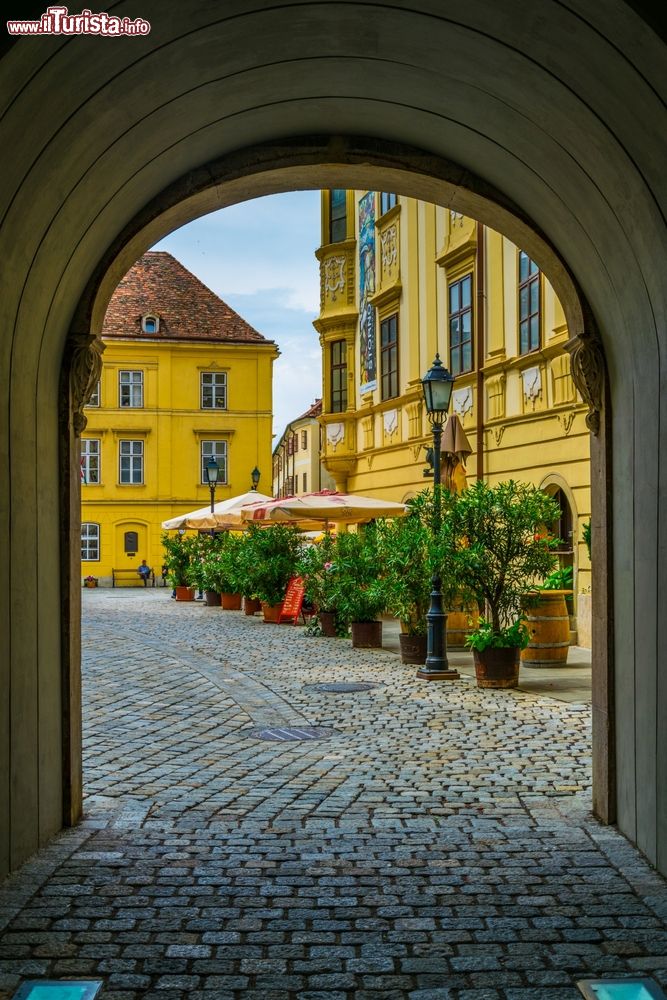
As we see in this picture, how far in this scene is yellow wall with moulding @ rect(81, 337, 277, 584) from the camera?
47594 millimetres

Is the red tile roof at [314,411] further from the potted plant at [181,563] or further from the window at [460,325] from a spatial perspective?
the window at [460,325]

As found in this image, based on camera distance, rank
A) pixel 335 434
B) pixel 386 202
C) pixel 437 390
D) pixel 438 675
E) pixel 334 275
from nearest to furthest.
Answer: pixel 438 675
pixel 437 390
pixel 386 202
pixel 335 434
pixel 334 275

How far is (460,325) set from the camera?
22109 mm

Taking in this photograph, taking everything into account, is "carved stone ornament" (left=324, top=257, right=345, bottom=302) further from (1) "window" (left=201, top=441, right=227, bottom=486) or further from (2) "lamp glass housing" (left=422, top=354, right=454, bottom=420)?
(1) "window" (left=201, top=441, right=227, bottom=486)

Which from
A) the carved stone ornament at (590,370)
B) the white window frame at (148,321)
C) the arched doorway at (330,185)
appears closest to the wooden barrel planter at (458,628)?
the arched doorway at (330,185)

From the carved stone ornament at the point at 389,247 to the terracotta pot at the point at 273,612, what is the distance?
30.3ft

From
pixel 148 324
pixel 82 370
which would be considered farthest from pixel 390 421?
pixel 148 324

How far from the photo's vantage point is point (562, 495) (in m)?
18.0

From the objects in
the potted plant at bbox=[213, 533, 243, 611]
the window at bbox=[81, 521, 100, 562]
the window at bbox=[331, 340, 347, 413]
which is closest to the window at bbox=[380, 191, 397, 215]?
the window at bbox=[331, 340, 347, 413]

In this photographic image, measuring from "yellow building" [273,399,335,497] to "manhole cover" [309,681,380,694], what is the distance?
46784mm

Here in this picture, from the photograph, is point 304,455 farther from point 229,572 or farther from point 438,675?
point 438,675

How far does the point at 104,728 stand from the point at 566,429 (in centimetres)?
1019

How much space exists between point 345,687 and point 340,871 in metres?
7.05

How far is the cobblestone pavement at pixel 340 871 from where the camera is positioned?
4.02m
